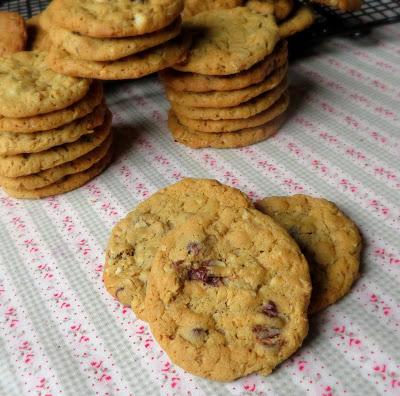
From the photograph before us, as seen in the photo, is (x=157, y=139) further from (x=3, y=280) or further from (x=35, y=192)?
(x=3, y=280)

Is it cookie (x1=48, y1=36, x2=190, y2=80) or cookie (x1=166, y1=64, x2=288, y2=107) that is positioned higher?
cookie (x1=48, y1=36, x2=190, y2=80)

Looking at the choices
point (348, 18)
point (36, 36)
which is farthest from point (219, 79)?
point (348, 18)

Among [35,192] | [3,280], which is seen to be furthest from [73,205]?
[3,280]

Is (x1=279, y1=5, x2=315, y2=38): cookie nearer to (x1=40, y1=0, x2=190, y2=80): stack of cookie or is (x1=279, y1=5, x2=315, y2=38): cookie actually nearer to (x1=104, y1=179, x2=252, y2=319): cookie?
(x1=40, y1=0, x2=190, y2=80): stack of cookie

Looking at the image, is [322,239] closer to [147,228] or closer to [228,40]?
[147,228]

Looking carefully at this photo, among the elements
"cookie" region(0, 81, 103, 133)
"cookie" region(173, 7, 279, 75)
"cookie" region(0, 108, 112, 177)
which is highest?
"cookie" region(173, 7, 279, 75)

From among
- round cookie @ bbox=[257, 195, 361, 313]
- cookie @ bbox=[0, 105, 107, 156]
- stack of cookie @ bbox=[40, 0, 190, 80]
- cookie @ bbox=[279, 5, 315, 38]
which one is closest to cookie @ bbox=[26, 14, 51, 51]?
stack of cookie @ bbox=[40, 0, 190, 80]
